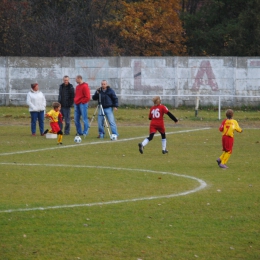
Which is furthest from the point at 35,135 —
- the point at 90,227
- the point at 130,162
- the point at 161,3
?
the point at 161,3

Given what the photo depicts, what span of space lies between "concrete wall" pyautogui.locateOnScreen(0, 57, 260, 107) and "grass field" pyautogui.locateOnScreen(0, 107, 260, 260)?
41.5ft

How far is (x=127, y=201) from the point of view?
41.2 ft

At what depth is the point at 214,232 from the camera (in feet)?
33.9

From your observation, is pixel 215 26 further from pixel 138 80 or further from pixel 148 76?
pixel 138 80

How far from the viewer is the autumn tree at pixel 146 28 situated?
169 feet

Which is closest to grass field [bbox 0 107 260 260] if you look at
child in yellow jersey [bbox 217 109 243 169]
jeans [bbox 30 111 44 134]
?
child in yellow jersey [bbox 217 109 243 169]

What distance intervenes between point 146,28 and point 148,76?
56.0ft

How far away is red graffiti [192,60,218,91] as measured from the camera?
3538cm

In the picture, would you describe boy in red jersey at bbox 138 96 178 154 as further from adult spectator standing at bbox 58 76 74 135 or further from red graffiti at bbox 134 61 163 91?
red graffiti at bbox 134 61 163 91

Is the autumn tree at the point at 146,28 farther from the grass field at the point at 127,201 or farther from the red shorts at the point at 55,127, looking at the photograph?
the grass field at the point at 127,201

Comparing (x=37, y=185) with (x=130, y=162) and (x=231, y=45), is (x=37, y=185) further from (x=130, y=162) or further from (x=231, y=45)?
(x=231, y=45)

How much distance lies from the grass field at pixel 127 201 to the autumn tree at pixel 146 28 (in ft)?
96.1

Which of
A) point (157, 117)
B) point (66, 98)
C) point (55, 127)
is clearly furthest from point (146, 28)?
point (157, 117)

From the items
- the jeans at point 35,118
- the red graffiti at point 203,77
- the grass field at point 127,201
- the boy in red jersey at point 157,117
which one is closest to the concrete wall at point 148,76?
the red graffiti at point 203,77
